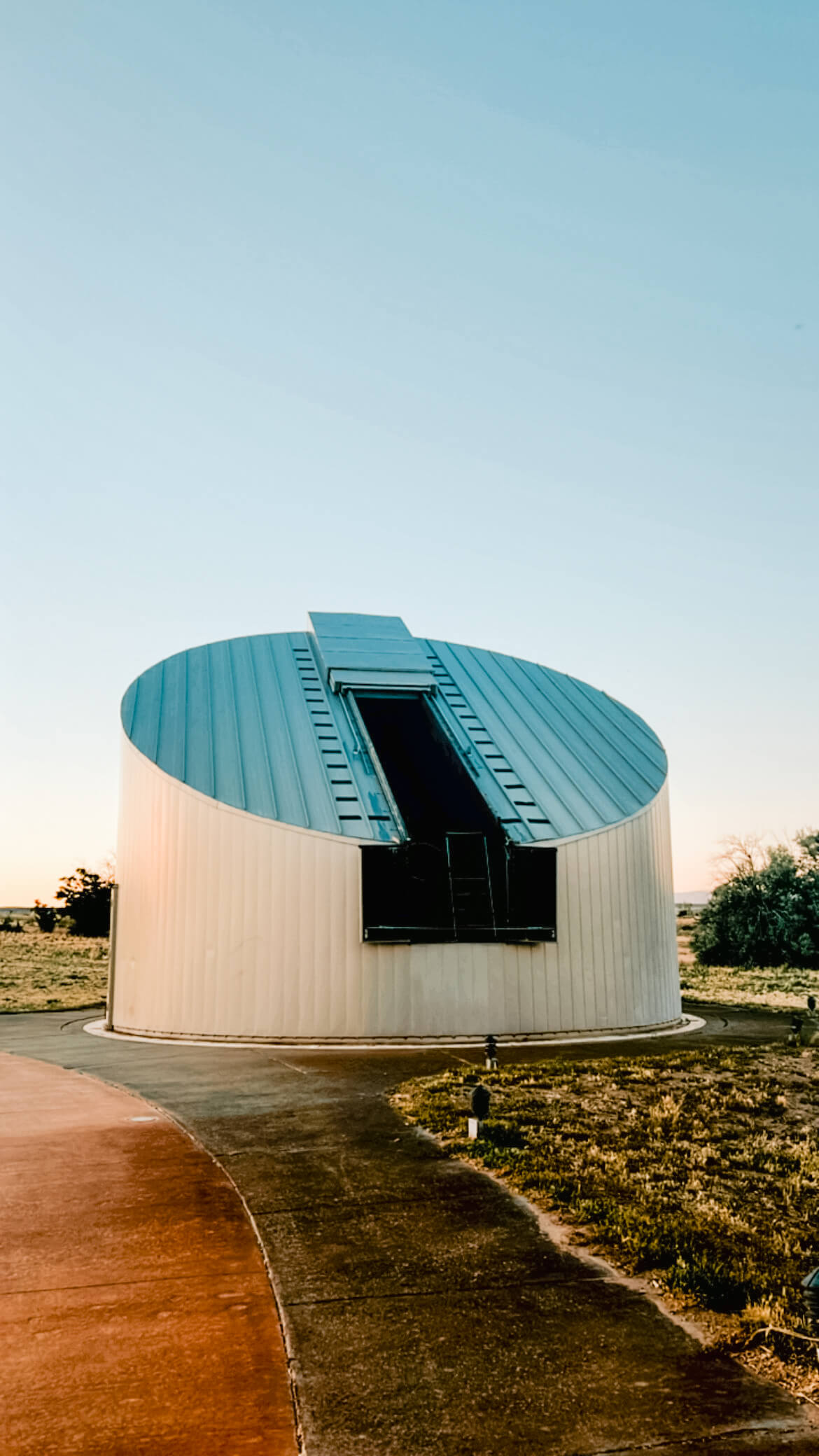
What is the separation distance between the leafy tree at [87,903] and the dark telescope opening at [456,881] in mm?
38519

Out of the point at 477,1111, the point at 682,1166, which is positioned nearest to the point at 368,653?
the point at 477,1111

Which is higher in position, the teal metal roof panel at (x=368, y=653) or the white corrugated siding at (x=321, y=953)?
the teal metal roof panel at (x=368, y=653)

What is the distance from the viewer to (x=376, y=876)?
1670 centimetres

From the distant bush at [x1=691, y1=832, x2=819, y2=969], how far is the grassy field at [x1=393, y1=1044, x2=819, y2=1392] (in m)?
29.7

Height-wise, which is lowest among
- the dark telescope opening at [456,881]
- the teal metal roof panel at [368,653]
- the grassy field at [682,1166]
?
the grassy field at [682,1166]

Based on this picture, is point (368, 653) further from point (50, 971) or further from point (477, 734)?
point (50, 971)

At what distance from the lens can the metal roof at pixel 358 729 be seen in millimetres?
18016

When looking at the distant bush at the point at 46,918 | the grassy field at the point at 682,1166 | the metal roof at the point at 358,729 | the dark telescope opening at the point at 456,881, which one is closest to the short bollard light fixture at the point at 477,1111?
the grassy field at the point at 682,1166

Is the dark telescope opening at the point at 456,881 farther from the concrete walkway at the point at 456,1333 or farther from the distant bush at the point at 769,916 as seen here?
the distant bush at the point at 769,916

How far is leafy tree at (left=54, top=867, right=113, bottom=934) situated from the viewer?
174 ft

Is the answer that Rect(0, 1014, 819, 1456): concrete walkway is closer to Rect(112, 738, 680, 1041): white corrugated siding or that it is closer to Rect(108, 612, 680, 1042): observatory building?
Rect(112, 738, 680, 1041): white corrugated siding

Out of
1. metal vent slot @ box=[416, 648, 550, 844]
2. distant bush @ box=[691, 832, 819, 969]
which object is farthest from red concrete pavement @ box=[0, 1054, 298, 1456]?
distant bush @ box=[691, 832, 819, 969]

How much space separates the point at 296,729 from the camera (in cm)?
2027

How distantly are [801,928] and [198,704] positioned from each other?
95.3 ft
